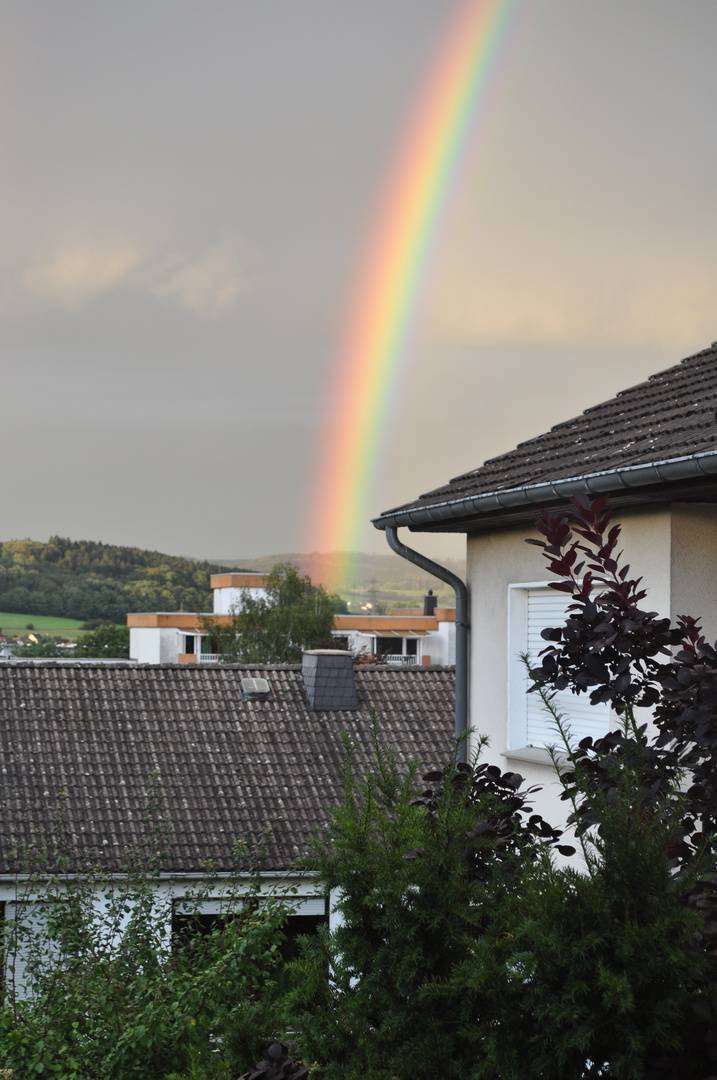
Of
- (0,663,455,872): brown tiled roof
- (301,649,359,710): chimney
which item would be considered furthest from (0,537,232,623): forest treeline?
(301,649,359,710): chimney

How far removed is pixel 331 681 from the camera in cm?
2003

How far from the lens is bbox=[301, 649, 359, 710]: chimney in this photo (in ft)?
65.1

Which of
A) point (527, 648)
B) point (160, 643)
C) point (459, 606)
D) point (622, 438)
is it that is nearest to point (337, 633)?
point (160, 643)

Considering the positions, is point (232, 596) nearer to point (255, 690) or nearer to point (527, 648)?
point (255, 690)

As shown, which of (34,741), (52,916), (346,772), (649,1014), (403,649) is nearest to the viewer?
(649,1014)

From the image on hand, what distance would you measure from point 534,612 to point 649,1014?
5134 mm

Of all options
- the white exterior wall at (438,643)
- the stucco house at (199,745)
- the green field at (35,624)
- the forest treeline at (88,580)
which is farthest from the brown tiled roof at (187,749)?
the green field at (35,624)

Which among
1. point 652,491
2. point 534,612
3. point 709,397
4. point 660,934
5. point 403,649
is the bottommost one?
point 403,649

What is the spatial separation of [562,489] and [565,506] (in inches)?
12.9

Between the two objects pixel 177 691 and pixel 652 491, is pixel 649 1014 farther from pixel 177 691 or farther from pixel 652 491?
pixel 177 691

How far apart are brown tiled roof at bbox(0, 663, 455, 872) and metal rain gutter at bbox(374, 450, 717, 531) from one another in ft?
25.2

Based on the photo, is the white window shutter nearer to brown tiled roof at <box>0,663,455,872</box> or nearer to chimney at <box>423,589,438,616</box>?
brown tiled roof at <box>0,663,455,872</box>

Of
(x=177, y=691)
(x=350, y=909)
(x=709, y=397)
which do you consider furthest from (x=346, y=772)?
(x=177, y=691)

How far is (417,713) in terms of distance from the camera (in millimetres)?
19578
